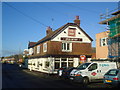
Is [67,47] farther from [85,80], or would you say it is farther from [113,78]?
[113,78]

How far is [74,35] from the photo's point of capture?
31.3 meters

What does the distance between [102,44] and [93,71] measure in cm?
1218

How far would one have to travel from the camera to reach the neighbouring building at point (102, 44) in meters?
26.6

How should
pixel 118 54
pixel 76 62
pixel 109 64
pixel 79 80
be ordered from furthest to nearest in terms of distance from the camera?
1. pixel 76 62
2. pixel 118 54
3. pixel 109 64
4. pixel 79 80

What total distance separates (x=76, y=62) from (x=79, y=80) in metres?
14.7

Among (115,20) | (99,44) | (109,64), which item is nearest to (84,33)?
(99,44)

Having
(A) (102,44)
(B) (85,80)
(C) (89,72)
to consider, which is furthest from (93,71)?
(A) (102,44)

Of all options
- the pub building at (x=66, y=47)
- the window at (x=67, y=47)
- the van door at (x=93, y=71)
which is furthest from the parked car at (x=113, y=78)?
the window at (x=67, y=47)

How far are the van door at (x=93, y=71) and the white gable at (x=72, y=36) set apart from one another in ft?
46.1

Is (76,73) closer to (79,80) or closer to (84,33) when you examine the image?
(79,80)

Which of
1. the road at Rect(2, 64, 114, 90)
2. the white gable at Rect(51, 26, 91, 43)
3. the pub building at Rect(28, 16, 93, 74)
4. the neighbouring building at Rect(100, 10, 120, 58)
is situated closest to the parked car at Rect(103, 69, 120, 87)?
the road at Rect(2, 64, 114, 90)

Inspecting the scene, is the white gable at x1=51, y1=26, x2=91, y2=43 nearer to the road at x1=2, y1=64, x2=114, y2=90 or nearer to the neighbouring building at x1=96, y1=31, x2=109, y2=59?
the neighbouring building at x1=96, y1=31, x2=109, y2=59

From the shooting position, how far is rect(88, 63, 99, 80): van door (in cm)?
1633

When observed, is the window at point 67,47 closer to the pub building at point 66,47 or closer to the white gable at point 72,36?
the pub building at point 66,47
